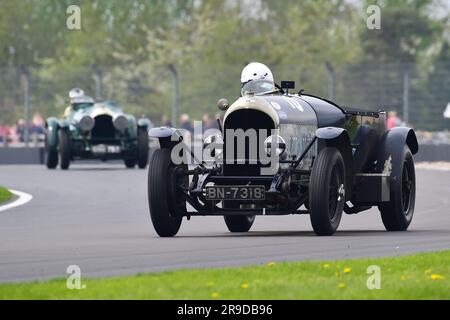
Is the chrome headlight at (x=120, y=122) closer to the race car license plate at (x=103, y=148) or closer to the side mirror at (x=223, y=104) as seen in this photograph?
the race car license plate at (x=103, y=148)

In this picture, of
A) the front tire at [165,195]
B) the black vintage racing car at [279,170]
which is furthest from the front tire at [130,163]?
the front tire at [165,195]

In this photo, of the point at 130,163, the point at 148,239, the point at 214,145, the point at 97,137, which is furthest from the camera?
the point at 130,163

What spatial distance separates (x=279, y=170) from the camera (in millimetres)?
15773

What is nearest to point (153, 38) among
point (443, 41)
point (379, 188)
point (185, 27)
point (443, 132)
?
point (185, 27)

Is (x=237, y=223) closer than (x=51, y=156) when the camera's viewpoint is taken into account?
Yes

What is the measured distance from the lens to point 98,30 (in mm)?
91062

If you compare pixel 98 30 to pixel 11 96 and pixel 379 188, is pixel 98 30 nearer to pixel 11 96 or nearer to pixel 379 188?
pixel 11 96

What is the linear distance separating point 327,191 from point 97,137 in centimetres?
2019

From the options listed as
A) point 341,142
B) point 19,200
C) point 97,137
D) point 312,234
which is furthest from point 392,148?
point 97,137

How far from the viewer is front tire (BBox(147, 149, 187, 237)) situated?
51.8 feet

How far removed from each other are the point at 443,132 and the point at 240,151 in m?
30.5

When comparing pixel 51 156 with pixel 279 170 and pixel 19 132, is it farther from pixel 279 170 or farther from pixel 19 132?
pixel 279 170

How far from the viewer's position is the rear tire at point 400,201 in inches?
657
